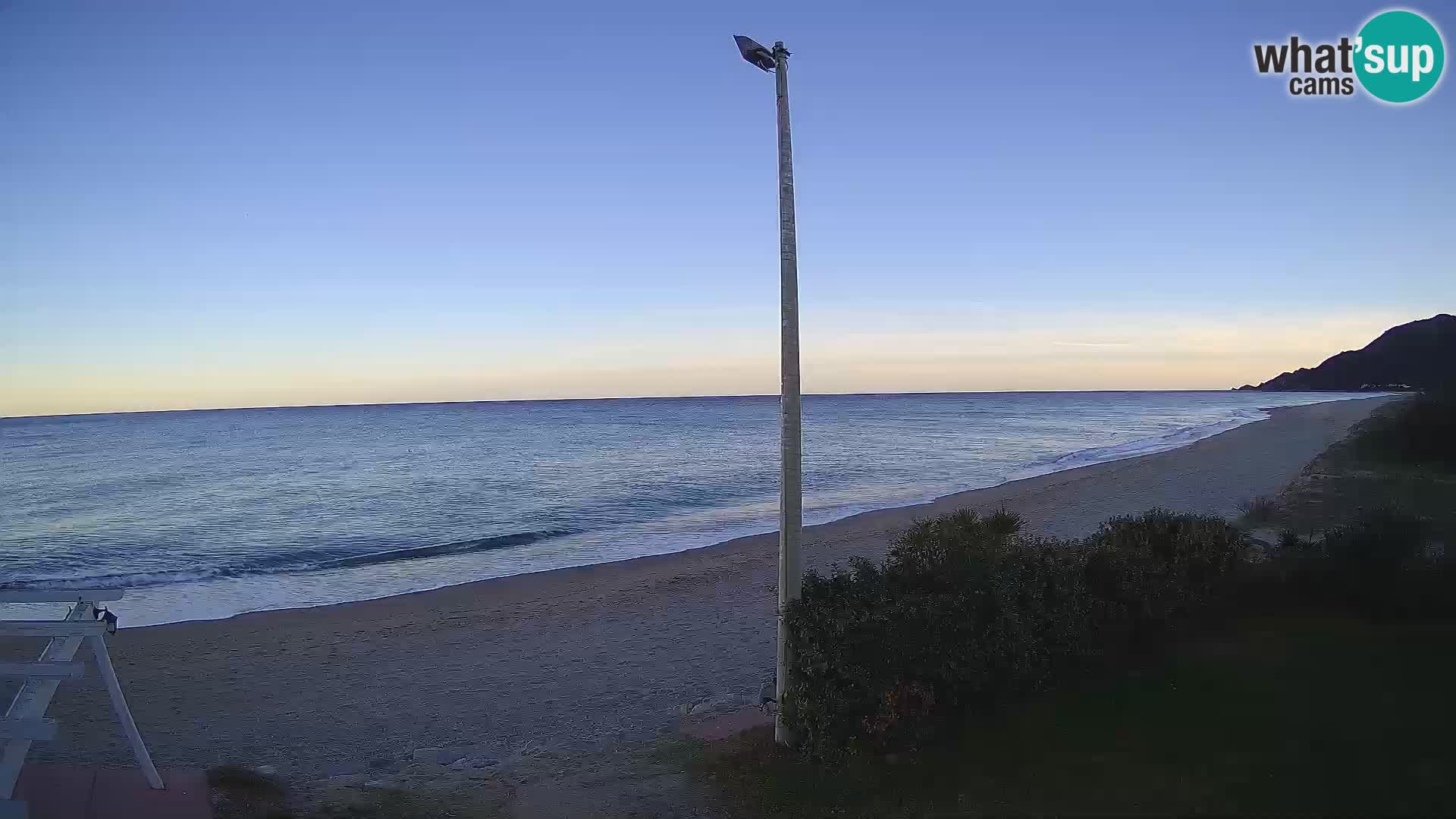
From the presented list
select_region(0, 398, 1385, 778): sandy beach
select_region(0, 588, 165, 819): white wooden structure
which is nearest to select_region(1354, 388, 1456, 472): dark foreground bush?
select_region(0, 398, 1385, 778): sandy beach

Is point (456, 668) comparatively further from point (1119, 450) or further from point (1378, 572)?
point (1119, 450)

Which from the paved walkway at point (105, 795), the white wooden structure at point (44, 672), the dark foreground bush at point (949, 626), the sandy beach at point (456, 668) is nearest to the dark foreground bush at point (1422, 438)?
the sandy beach at point (456, 668)

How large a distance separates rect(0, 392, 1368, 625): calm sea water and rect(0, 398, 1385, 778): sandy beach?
214 cm

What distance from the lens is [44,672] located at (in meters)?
4.38

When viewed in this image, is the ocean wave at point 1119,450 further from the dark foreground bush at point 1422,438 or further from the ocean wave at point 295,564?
the ocean wave at point 295,564

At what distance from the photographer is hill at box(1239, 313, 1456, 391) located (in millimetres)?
79938

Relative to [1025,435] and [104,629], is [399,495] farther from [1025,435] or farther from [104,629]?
[1025,435]

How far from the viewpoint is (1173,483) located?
25.6 metres

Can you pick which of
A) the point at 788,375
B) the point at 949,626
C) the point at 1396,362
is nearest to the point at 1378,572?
the point at 949,626

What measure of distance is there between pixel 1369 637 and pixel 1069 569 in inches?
111

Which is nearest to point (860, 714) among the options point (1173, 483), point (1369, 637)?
point (1369, 637)

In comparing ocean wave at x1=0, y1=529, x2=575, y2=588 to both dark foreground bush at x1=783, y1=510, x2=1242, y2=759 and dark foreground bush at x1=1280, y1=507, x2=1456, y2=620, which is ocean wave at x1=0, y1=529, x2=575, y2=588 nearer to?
dark foreground bush at x1=783, y1=510, x2=1242, y2=759

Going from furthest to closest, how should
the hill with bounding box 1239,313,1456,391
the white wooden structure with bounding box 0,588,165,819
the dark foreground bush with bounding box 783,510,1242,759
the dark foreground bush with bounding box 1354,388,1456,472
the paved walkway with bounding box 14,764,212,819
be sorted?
the hill with bounding box 1239,313,1456,391, the dark foreground bush with bounding box 1354,388,1456,472, the dark foreground bush with bounding box 783,510,1242,759, the paved walkway with bounding box 14,764,212,819, the white wooden structure with bounding box 0,588,165,819

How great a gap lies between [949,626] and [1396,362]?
135 metres
